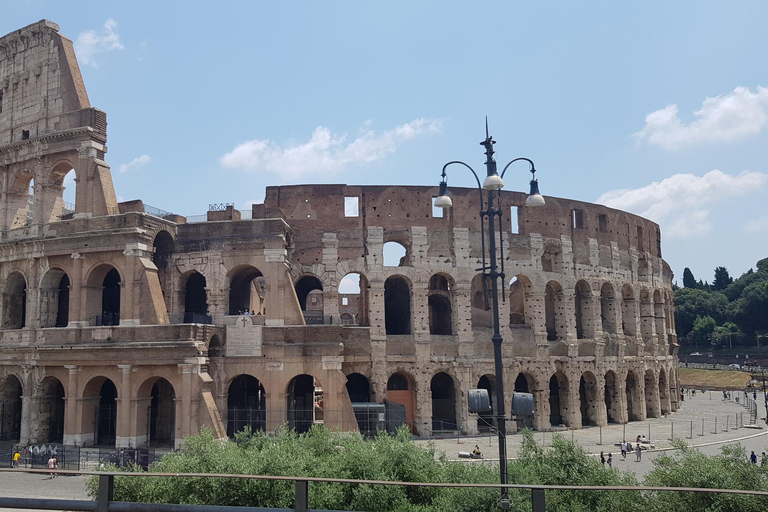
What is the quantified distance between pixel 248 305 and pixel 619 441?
1991 cm

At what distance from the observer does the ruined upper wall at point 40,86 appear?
93.8ft

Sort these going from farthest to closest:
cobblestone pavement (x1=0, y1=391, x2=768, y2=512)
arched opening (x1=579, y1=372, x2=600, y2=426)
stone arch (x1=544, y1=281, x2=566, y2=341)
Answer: arched opening (x1=579, y1=372, x2=600, y2=426)
stone arch (x1=544, y1=281, x2=566, y2=341)
cobblestone pavement (x1=0, y1=391, x2=768, y2=512)

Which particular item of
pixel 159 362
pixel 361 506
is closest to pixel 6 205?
pixel 159 362

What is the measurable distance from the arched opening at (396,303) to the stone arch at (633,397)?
13.4 m

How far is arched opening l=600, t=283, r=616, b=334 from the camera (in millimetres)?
36156

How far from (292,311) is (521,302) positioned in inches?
651

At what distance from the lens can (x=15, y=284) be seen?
2945 centimetres

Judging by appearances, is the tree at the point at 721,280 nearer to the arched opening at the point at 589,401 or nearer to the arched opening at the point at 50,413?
the arched opening at the point at 589,401

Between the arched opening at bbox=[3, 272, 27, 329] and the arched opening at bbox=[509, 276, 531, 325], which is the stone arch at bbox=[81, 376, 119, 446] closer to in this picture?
the arched opening at bbox=[3, 272, 27, 329]

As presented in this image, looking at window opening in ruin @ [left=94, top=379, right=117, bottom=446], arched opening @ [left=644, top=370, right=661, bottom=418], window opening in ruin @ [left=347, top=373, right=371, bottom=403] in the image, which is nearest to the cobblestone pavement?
arched opening @ [left=644, top=370, right=661, bottom=418]

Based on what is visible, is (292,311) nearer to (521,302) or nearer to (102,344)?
(102,344)

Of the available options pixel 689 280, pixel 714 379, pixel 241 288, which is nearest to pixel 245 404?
pixel 241 288

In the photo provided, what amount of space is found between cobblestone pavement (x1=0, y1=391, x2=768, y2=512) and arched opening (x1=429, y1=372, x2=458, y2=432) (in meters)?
1.43

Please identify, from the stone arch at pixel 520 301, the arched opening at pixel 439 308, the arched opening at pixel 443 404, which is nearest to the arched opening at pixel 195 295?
the arched opening at pixel 443 404
